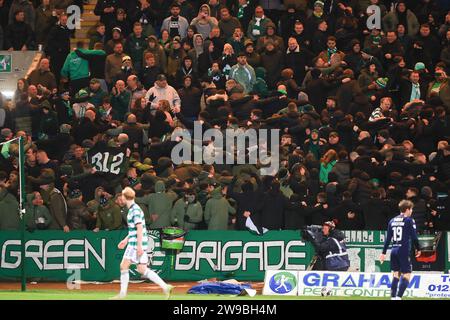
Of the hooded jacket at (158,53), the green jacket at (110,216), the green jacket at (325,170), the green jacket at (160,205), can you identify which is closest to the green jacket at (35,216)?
the green jacket at (110,216)

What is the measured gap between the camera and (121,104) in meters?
30.7

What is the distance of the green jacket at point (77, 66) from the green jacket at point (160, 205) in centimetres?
537

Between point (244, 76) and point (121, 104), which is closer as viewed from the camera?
point (121, 104)

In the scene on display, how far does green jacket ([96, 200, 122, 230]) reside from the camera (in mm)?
28031

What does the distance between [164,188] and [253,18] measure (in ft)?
23.0

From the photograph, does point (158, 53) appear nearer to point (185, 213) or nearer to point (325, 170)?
point (185, 213)

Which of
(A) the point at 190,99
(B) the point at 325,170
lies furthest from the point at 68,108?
(B) the point at 325,170

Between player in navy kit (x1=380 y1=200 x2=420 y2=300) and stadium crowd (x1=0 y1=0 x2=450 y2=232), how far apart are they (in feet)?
13.6

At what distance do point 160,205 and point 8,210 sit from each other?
3.47 meters

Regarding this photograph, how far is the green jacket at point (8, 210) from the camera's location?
92.1 ft

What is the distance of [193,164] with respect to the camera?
2888 cm

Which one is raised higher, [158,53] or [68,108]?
[158,53]

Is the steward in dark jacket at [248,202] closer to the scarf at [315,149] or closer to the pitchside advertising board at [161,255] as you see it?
the pitchside advertising board at [161,255]

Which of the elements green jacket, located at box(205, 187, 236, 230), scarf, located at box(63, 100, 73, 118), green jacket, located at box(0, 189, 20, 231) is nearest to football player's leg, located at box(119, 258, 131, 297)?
green jacket, located at box(205, 187, 236, 230)
